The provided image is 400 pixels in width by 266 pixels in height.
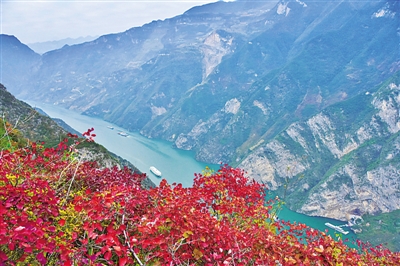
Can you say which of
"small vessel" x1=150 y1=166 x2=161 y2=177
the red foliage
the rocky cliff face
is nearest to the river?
"small vessel" x1=150 y1=166 x2=161 y2=177

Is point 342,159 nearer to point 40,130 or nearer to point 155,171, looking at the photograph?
point 155,171

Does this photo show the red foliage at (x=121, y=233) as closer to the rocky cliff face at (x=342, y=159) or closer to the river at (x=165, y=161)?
the river at (x=165, y=161)

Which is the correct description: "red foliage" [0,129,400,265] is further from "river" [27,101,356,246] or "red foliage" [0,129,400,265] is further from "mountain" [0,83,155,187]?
"river" [27,101,356,246]

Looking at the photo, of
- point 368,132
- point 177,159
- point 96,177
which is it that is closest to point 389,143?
point 368,132

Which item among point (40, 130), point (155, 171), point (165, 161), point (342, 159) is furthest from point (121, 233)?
point (165, 161)

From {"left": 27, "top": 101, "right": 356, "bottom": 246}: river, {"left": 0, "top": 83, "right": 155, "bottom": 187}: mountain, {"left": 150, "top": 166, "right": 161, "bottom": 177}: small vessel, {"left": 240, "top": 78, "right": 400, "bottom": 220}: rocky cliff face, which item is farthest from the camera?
{"left": 150, "top": 166, "right": 161, "bottom": 177}: small vessel

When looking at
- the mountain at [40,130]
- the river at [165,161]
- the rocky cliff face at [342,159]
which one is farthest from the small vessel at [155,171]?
the mountain at [40,130]

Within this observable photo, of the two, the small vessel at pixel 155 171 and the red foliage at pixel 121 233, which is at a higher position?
the red foliage at pixel 121 233

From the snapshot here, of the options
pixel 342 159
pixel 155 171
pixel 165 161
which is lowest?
pixel 165 161
